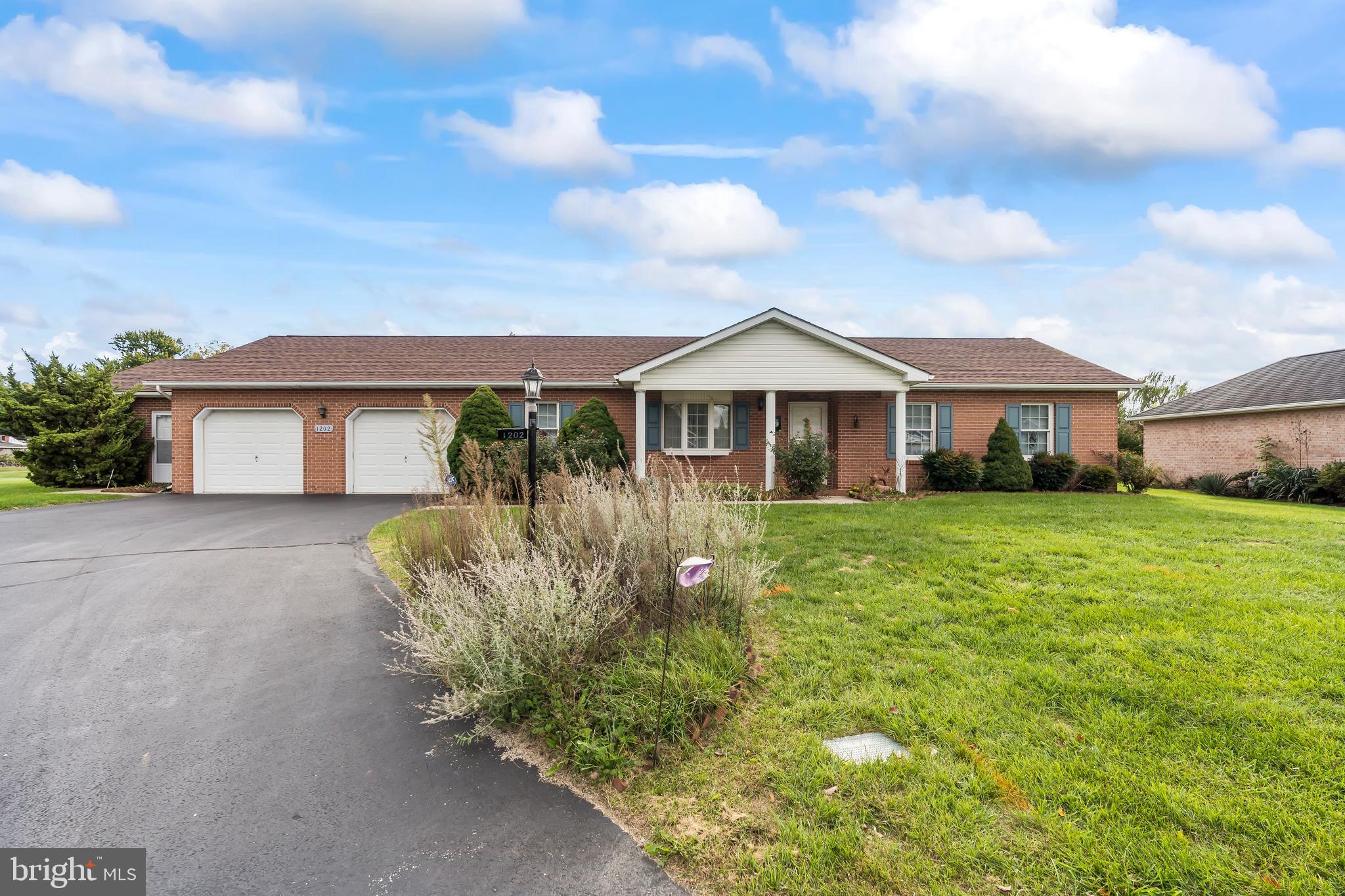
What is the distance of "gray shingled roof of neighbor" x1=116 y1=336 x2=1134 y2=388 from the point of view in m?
15.3

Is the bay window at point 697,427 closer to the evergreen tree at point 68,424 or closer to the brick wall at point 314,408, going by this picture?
the brick wall at point 314,408

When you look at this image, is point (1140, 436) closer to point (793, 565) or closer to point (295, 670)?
point (793, 565)

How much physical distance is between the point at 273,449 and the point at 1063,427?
2221 centimetres

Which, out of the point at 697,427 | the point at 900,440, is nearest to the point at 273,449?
the point at 697,427

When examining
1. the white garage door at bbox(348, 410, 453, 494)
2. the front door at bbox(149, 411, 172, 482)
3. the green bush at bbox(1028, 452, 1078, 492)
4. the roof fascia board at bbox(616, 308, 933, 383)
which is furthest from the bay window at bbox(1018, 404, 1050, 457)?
the front door at bbox(149, 411, 172, 482)

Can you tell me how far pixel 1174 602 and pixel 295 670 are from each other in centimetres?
719

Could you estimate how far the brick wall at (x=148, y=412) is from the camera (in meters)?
16.9

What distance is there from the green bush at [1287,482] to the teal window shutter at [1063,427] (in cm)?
533

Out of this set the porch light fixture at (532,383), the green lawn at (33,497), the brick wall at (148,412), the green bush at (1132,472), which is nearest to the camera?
the porch light fixture at (532,383)

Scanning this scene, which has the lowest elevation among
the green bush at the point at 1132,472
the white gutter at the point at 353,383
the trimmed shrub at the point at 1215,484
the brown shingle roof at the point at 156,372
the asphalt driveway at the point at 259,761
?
the asphalt driveway at the point at 259,761

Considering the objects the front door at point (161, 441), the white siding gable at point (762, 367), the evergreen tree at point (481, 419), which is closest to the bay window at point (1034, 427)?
the white siding gable at point (762, 367)

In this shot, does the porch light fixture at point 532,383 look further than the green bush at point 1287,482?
No

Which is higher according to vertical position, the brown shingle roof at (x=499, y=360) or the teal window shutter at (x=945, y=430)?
the brown shingle roof at (x=499, y=360)

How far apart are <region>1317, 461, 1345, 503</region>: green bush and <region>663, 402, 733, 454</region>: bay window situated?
14.8 metres
